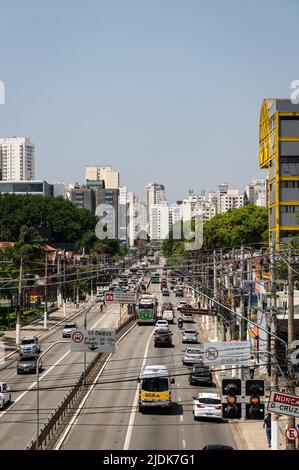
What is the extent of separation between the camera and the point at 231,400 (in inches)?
999

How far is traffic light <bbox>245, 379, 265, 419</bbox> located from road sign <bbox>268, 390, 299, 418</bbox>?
7.02ft

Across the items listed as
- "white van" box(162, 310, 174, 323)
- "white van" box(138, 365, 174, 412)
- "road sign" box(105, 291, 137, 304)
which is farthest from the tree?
"white van" box(138, 365, 174, 412)

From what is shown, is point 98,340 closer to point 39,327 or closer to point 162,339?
point 162,339

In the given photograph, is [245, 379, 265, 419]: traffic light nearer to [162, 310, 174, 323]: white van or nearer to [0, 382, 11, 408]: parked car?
[0, 382, 11, 408]: parked car

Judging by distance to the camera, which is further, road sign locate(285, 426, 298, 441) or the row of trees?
the row of trees

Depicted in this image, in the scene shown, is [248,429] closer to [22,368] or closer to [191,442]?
[191,442]

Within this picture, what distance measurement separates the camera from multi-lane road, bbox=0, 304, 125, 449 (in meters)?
32.2

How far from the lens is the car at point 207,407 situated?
35625 mm

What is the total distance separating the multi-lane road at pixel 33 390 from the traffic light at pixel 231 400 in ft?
20.6

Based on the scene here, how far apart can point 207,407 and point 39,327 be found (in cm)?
4152

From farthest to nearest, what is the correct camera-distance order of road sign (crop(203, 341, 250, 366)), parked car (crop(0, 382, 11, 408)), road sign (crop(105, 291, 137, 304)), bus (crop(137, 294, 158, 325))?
bus (crop(137, 294, 158, 325)) < road sign (crop(105, 291, 137, 304)) < parked car (crop(0, 382, 11, 408)) < road sign (crop(203, 341, 250, 366))

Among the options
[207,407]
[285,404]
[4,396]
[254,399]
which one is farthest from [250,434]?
[4,396]

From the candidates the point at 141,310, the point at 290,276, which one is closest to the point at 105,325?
the point at 141,310
